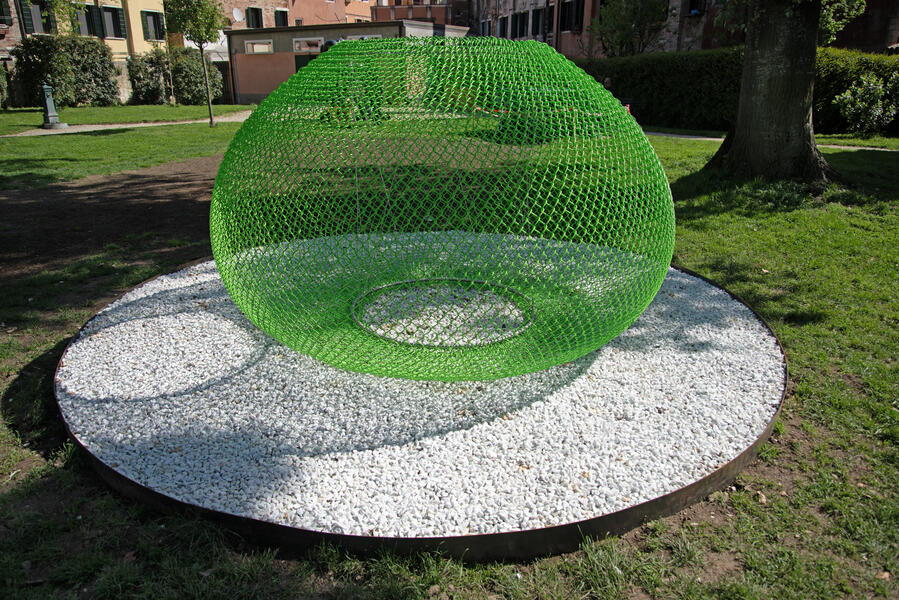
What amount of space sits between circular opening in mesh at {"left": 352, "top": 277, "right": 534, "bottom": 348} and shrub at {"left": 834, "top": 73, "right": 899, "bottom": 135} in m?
14.1

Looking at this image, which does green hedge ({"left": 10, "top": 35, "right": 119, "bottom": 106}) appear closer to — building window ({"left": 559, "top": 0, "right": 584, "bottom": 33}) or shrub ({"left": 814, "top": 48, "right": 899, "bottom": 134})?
building window ({"left": 559, "top": 0, "right": 584, "bottom": 33})

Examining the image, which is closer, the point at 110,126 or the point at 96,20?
the point at 110,126

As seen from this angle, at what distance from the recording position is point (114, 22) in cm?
3284

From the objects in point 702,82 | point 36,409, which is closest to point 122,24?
point 702,82

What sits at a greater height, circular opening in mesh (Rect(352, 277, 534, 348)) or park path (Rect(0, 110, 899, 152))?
park path (Rect(0, 110, 899, 152))

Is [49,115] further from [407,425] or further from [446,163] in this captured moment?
[407,425]

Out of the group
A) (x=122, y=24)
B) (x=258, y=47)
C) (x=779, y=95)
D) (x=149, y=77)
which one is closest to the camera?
(x=779, y=95)

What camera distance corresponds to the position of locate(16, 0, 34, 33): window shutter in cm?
2870

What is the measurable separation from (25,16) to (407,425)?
3535 cm

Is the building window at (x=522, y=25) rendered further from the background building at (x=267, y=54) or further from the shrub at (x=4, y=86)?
the shrub at (x=4, y=86)

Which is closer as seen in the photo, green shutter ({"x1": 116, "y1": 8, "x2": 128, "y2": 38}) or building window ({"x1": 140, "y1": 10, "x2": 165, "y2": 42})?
green shutter ({"x1": 116, "y1": 8, "x2": 128, "y2": 38})

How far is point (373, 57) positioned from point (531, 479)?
9.16 ft

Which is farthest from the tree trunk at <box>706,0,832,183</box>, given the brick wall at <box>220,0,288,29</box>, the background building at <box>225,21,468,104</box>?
the brick wall at <box>220,0,288,29</box>

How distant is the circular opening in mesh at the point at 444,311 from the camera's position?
448 cm
